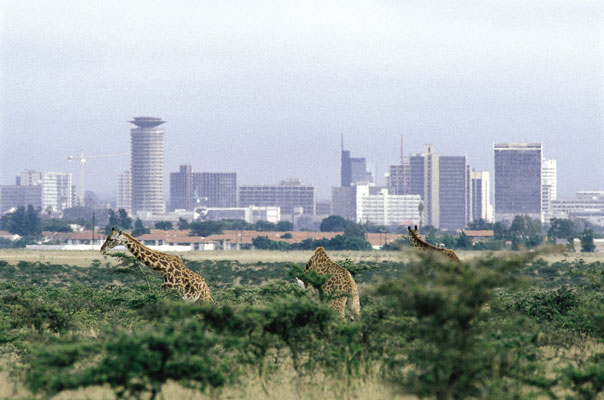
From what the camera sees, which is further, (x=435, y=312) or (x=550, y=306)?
(x=550, y=306)

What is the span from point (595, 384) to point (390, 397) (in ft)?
9.24

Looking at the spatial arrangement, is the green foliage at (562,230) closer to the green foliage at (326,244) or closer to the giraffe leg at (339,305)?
the green foliage at (326,244)

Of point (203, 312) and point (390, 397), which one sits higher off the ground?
point (203, 312)

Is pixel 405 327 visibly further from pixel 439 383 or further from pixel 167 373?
pixel 167 373

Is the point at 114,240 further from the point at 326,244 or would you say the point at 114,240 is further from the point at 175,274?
the point at 326,244

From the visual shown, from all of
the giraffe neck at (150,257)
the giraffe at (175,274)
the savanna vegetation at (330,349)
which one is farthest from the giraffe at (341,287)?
the giraffe neck at (150,257)

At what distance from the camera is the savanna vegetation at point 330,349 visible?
12430mm

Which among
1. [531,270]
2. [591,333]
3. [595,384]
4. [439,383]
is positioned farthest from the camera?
[531,270]

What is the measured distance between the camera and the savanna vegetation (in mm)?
12430

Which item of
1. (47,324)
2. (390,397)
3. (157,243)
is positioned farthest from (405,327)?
(157,243)

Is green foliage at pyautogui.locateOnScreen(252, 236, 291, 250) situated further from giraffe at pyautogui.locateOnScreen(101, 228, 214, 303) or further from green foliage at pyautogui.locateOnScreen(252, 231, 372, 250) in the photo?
giraffe at pyautogui.locateOnScreen(101, 228, 214, 303)

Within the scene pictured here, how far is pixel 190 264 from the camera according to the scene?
80625mm

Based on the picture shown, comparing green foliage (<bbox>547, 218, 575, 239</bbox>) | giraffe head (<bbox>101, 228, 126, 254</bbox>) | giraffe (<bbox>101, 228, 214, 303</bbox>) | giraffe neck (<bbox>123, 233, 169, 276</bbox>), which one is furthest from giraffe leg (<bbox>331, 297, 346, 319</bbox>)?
green foliage (<bbox>547, 218, 575, 239</bbox>)

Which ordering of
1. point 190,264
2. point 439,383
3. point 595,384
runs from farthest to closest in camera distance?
point 190,264 < point 595,384 < point 439,383
